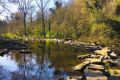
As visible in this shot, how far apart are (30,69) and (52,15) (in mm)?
50017

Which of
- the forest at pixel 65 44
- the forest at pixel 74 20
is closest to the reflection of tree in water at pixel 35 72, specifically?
the forest at pixel 65 44

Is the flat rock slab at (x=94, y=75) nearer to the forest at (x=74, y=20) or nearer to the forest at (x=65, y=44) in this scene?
the forest at (x=65, y=44)

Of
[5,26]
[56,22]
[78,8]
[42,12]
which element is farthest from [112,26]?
[5,26]

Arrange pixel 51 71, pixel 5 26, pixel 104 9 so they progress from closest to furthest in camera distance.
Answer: pixel 51 71 < pixel 104 9 < pixel 5 26

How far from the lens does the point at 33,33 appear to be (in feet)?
222

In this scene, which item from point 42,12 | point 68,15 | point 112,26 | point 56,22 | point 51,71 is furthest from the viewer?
point 42,12

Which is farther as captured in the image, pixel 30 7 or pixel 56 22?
pixel 30 7

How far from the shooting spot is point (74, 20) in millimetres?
49000

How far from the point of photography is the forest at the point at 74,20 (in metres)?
32.7

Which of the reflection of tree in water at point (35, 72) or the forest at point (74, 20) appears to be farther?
the forest at point (74, 20)

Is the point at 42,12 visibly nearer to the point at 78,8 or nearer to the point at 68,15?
the point at 68,15

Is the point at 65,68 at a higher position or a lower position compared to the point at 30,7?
lower

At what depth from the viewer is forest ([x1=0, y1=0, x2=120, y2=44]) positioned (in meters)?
32.7

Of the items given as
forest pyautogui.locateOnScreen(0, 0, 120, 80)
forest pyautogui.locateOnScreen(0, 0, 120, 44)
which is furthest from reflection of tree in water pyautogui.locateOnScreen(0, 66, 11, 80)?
forest pyautogui.locateOnScreen(0, 0, 120, 44)
